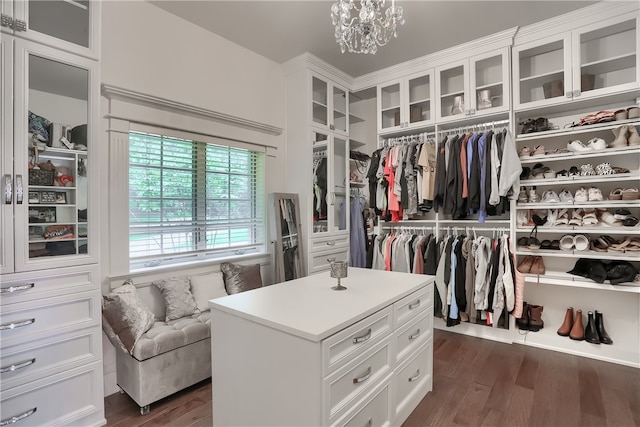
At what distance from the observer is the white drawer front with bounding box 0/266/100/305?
159cm

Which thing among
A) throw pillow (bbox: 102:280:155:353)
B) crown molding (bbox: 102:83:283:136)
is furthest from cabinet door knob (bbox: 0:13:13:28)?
throw pillow (bbox: 102:280:155:353)

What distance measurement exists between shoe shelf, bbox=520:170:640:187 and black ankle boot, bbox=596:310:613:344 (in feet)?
3.88

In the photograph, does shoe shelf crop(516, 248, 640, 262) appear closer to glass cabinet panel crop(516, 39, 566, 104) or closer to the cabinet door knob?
glass cabinet panel crop(516, 39, 566, 104)

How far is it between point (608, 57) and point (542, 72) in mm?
466

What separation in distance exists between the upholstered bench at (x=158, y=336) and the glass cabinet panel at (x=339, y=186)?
1.75m

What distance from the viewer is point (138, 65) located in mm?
2443

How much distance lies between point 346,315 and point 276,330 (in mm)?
306

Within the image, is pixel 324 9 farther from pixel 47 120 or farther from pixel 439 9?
pixel 47 120

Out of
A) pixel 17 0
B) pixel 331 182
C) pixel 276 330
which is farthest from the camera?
pixel 331 182

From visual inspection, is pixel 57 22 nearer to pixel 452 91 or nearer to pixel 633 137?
pixel 452 91

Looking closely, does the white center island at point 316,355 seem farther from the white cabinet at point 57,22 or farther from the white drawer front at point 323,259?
the white cabinet at point 57,22

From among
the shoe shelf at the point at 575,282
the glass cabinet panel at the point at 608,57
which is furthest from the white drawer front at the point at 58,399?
the glass cabinet panel at the point at 608,57

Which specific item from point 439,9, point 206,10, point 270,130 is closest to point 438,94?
point 439,9

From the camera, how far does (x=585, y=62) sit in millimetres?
2721
